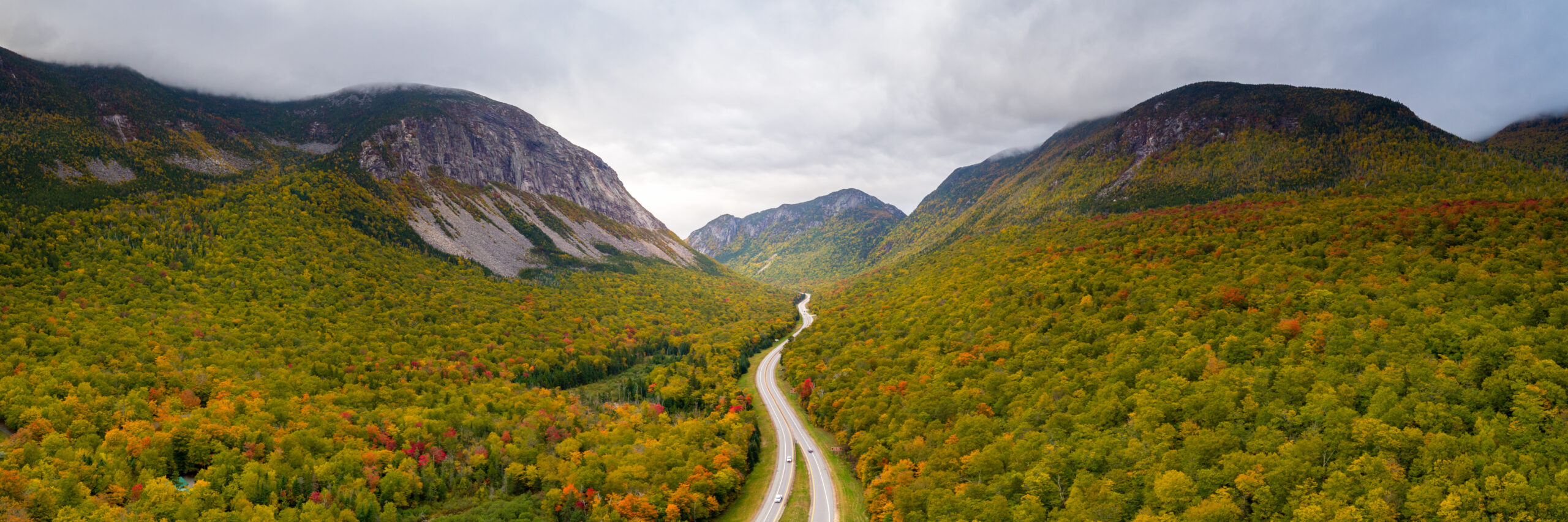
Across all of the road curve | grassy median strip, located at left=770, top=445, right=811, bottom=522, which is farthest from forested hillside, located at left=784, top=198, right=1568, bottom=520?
grassy median strip, located at left=770, top=445, right=811, bottom=522

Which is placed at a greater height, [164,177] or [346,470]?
[164,177]

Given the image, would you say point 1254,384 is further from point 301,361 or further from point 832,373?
point 301,361

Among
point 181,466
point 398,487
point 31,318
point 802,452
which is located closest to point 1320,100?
point 802,452

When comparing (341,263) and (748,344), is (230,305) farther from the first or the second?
(748,344)

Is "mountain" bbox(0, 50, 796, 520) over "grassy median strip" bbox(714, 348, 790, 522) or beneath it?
over

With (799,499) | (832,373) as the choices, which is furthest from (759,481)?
(832,373)

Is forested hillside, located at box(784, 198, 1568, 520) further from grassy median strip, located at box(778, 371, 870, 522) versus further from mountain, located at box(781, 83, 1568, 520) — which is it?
grassy median strip, located at box(778, 371, 870, 522)

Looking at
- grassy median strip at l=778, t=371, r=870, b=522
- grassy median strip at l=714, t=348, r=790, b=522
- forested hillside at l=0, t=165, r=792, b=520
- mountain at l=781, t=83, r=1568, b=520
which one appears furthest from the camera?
grassy median strip at l=714, t=348, r=790, b=522
